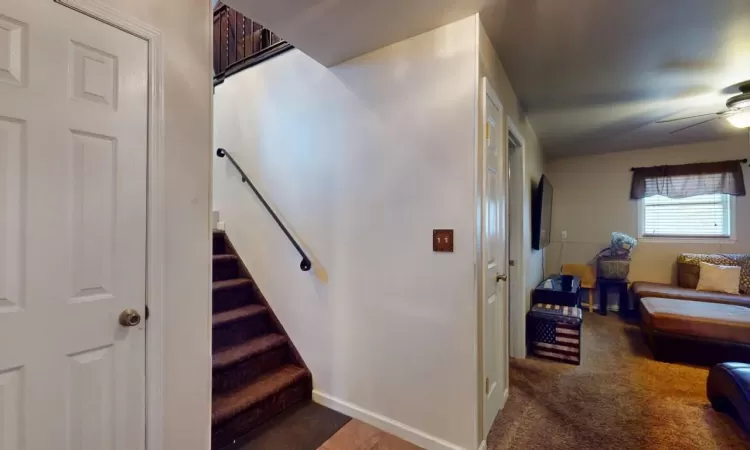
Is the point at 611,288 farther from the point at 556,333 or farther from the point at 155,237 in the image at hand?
the point at 155,237

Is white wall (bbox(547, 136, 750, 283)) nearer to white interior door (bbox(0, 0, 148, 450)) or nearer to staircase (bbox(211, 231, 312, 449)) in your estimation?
staircase (bbox(211, 231, 312, 449))

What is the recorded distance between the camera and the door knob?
1228mm

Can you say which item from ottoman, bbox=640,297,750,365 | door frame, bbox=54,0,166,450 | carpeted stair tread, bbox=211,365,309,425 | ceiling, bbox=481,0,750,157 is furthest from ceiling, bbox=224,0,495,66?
ottoman, bbox=640,297,750,365

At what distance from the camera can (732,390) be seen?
6.68 feet

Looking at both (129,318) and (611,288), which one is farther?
(611,288)

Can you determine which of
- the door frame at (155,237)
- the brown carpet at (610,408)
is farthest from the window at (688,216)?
the door frame at (155,237)

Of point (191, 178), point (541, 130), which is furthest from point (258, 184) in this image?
point (541, 130)

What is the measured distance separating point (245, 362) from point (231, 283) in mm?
700

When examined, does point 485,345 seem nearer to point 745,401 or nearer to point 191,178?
point 745,401

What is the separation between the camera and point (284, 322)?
2.66m

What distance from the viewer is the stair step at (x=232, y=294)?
2.65 m

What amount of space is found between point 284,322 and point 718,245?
5.45 metres

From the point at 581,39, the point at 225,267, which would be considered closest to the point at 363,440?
the point at 225,267

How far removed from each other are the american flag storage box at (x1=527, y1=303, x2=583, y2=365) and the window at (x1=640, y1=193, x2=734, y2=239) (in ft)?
8.80
